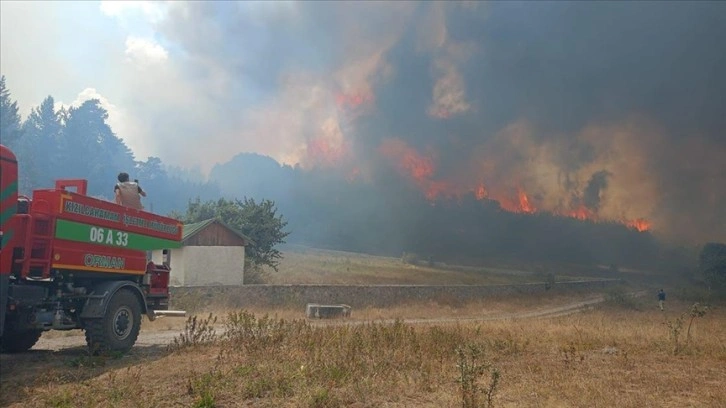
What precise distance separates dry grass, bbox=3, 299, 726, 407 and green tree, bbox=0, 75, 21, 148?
2968 inches

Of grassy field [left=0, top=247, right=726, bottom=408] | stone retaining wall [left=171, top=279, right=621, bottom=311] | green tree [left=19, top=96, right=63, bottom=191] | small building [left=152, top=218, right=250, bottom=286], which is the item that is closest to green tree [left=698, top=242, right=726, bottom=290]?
stone retaining wall [left=171, top=279, right=621, bottom=311]

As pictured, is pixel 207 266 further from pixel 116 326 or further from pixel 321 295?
pixel 116 326

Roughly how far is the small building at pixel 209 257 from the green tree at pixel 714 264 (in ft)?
157

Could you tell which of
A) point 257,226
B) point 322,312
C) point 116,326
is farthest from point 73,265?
point 257,226

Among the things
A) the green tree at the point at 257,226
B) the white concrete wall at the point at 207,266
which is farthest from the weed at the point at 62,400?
the green tree at the point at 257,226

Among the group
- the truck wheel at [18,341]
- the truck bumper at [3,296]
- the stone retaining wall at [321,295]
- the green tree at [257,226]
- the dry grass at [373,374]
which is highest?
the green tree at [257,226]

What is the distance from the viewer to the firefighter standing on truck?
1166 cm

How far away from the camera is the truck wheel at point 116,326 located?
10.1 meters

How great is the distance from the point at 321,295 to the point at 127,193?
17513 millimetres

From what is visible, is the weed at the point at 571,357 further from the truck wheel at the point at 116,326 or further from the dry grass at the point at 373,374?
the truck wheel at the point at 116,326

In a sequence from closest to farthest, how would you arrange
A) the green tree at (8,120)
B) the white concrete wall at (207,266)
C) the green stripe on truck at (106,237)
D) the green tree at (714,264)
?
1. the green stripe on truck at (106,237)
2. the white concrete wall at (207,266)
3. the green tree at (714,264)
4. the green tree at (8,120)

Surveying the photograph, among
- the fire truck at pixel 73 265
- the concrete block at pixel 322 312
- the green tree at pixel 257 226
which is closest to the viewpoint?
the fire truck at pixel 73 265

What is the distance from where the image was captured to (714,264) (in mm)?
55719

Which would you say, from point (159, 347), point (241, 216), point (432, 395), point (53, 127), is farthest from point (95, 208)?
point (53, 127)
